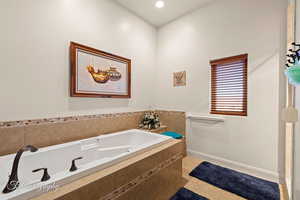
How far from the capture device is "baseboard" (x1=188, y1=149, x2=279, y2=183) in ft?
6.16

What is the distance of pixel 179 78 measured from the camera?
2.91 meters

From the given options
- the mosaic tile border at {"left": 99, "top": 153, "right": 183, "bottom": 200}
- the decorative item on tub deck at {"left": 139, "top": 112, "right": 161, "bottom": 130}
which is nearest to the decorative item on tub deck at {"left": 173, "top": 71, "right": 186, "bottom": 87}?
the decorative item on tub deck at {"left": 139, "top": 112, "right": 161, "bottom": 130}

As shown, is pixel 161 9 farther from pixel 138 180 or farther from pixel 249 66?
pixel 138 180

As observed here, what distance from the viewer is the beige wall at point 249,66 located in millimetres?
1861

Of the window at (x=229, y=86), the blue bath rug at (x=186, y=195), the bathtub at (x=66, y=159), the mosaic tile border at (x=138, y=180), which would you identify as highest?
the window at (x=229, y=86)

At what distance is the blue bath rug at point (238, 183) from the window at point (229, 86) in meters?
0.99

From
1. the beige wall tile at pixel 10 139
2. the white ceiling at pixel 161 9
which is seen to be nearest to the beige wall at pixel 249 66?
the white ceiling at pixel 161 9

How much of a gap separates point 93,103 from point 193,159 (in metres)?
2.24

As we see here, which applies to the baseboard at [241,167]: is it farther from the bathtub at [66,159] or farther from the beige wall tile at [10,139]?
the beige wall tile at [10,139]

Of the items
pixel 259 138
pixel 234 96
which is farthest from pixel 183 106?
pixel 259 138

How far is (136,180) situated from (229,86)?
215cm

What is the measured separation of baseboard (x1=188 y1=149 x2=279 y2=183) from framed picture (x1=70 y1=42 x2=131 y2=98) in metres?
1.98

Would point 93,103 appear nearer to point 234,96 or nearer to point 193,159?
point 193,159

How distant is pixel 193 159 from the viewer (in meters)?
2.61
